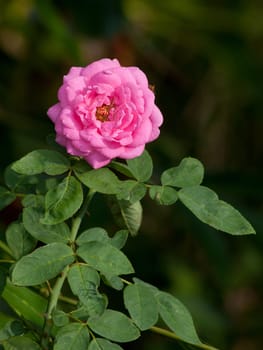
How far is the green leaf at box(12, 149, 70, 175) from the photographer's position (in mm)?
902

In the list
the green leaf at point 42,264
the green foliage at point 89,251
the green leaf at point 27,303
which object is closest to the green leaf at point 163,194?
the green foliage at point 89,251

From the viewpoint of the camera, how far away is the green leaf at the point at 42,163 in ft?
2.96

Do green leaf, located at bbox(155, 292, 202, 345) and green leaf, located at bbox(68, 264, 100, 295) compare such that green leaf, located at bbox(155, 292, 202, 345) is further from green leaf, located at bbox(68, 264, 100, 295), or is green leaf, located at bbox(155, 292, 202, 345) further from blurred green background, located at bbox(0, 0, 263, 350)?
blurred green background, located at bbox(0, 0, 263, 350)

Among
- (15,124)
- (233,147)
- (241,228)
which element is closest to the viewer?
(241,228)

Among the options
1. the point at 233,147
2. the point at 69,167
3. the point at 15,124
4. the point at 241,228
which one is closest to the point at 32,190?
the point at 69,167

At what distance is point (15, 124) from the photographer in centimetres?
235

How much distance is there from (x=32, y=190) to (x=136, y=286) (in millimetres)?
185

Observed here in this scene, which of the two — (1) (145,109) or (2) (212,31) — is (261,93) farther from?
(1) (145,109)

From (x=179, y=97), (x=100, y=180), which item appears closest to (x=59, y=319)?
(x=100, y=180)

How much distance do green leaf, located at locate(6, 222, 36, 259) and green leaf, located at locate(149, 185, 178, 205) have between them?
0.13 meters

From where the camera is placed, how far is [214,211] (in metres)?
0.91

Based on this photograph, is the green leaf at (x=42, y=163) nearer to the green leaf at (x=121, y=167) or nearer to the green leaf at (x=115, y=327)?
the green leaf at (x=121, y=167)

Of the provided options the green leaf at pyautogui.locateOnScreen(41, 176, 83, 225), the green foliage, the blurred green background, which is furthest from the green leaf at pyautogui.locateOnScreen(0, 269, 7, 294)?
the blurred green background

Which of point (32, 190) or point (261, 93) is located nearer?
point (32, 190)
